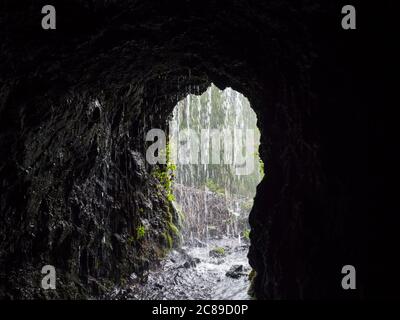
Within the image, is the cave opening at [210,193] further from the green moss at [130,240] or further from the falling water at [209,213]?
the green moss at [130,240]

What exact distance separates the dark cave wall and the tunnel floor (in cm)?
71

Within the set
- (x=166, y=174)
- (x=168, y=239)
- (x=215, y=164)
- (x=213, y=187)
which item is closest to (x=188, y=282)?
(x=168, y=239)

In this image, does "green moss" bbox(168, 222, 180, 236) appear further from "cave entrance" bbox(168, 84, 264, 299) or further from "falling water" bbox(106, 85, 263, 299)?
"cave entrance" bbox(168, 84, 264, 299)

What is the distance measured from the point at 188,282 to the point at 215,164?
1863 centimetres

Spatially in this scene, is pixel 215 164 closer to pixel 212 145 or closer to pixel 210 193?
pixel 212 145

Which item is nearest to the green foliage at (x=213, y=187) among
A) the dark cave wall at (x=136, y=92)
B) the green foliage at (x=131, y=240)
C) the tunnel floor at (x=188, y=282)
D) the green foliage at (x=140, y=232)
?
the tunnel floor at (x=188, y=282)

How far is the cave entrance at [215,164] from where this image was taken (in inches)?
796

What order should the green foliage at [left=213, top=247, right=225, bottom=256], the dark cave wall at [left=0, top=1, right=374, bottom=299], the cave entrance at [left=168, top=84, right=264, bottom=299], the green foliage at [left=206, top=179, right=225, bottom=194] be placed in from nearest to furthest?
the dark cave wall at [left=0, top=1, right=374, bottom=299]
the green foliage at [left=213, top=247, right=225, bottom=256]
the cave entrance at [left=168, top=84, right=264, bottom=299]
the green foliage at [left=206, top=179, right=225, bottom=194]

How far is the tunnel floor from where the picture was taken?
827 cm

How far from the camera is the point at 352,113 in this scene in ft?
13.4

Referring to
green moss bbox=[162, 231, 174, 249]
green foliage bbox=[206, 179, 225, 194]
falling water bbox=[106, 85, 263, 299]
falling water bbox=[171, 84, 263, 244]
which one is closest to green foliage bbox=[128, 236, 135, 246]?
falling water bbox=[106, 85, 263, 299]

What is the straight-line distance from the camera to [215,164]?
91.2 feet
